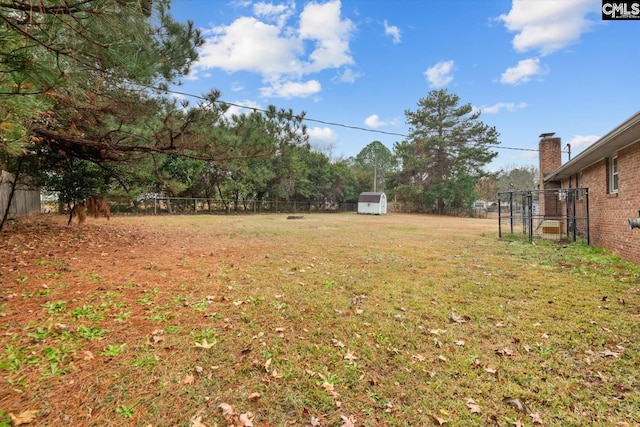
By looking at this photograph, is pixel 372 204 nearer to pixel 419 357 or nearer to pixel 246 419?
pixel 419 357

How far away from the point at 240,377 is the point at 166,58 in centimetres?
548

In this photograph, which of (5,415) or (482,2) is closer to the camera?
(5,415)

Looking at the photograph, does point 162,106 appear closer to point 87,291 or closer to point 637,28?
point 87,291

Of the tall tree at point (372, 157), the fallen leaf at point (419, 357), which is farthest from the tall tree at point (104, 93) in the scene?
the tall tree at point (372, 157)

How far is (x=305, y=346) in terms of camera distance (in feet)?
9.30

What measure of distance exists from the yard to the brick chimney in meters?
10.4

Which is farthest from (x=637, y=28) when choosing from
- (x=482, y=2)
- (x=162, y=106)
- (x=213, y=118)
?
(x=162, y=106)

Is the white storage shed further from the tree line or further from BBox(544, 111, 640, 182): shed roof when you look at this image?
BBox(544, 111, 640, 182): shed roof

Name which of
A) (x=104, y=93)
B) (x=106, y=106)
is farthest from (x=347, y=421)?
(x=106, y=106)

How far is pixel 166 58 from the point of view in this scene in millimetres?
5324

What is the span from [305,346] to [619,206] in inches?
350

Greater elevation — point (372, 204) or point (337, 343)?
point (372, 204)

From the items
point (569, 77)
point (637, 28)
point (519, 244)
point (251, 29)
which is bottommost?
point (519, 244)

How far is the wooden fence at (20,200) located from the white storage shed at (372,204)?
26195 millimetres
